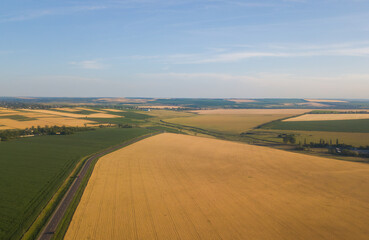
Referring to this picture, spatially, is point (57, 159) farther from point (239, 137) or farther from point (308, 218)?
point (239, 137)

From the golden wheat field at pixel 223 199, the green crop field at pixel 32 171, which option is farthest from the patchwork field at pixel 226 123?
the golden wheat field at pixel 223 199

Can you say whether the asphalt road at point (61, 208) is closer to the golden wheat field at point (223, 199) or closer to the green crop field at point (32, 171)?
the golden wheat field at point (223, 199)

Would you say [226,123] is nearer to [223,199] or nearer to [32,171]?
[223,199]

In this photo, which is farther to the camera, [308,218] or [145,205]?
[145,205]

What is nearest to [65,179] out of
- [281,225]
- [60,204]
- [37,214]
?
[60,204]

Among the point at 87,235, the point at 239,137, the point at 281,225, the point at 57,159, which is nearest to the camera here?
the point at 87,235

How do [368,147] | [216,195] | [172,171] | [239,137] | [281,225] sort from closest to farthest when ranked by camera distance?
[281,225] → [216,195] → [172,171] → [368,147] → [239,137]
